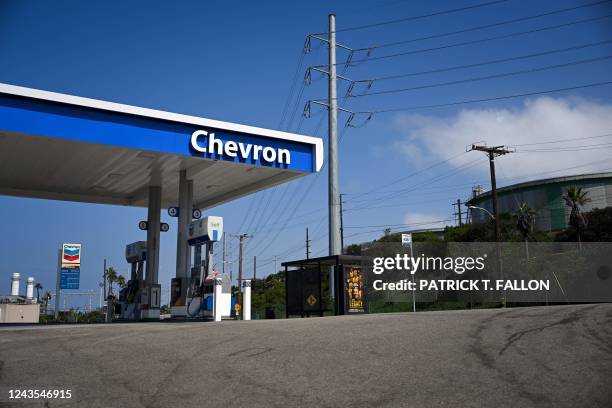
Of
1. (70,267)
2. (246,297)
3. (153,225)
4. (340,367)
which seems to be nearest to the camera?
(340,367)

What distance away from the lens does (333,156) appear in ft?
99.1

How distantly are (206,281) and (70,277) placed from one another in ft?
101

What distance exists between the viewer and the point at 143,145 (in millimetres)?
19656

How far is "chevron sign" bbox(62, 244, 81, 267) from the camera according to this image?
48478 mm

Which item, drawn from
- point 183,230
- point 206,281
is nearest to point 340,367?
point 206,281

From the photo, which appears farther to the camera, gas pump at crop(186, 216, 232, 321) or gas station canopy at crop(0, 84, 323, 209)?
gas pump at crop(186, 216, 232, 321)

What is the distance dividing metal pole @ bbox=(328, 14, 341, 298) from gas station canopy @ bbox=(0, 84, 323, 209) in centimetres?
438

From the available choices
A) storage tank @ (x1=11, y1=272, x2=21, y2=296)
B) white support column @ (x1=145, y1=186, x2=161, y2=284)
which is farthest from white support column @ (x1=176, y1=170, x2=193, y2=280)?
storage tank @ (x1=11, y1=272, x2=21, y2=296)

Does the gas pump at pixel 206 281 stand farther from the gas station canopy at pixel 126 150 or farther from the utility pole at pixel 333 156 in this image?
the utility pole at pixel 333 156

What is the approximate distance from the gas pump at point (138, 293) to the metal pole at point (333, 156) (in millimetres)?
7633

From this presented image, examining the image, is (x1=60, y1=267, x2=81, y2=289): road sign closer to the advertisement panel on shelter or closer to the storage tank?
the storage tank

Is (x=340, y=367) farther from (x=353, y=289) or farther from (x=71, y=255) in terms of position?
(x=71, y=255)

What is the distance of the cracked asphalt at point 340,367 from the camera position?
6.16m

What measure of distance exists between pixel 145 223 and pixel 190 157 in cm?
786
